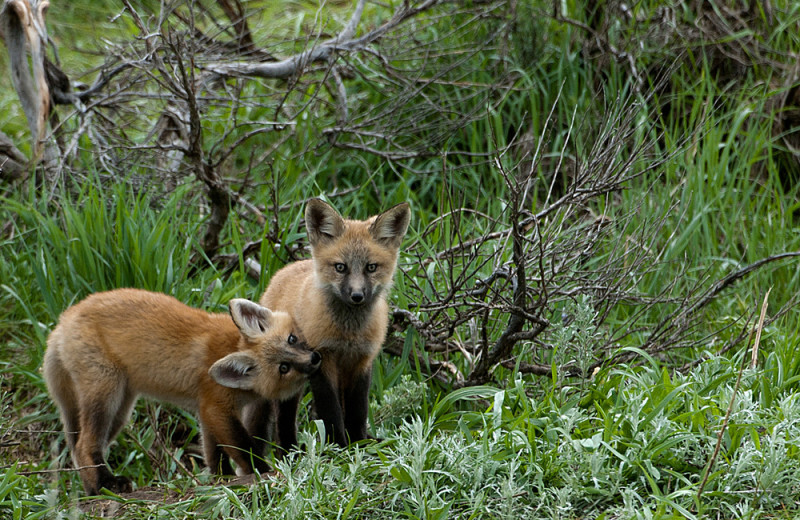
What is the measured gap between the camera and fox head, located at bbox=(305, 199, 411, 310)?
4.32m

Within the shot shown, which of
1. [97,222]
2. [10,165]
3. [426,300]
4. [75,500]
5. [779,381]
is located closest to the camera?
[75,500]

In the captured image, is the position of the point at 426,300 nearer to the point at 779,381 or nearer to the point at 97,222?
the point at 779,381

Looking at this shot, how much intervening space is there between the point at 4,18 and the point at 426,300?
12.5 feet

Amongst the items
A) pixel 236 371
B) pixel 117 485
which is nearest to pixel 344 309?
pixel 236 371

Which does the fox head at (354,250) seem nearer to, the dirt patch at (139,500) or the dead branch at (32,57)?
the dirt patch at (139,500)

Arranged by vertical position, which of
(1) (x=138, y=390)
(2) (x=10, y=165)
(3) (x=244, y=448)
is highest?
(2) (x=10, y=165)

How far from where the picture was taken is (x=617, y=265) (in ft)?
16.3

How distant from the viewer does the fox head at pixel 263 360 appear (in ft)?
13.5

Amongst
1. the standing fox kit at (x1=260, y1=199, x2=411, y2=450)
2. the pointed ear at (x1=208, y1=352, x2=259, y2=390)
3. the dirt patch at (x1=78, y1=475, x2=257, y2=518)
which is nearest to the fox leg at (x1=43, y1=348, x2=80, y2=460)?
the dirt patch at (x1=78, y1=475, x2=257, y2=518)

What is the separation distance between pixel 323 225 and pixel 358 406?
100cm

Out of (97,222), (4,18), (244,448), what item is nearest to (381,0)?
(4,18)

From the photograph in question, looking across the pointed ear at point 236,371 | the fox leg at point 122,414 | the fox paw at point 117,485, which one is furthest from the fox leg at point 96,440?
the pointed ear at point 236,371

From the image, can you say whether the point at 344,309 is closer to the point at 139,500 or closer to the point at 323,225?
the point at 323,225

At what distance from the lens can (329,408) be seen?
13.5 ft
